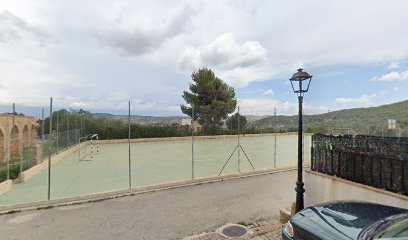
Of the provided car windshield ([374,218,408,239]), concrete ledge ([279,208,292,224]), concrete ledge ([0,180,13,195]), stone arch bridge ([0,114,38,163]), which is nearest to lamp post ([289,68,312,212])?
concrete ledge ([279,208,292,224])

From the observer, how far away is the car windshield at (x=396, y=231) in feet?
8.18

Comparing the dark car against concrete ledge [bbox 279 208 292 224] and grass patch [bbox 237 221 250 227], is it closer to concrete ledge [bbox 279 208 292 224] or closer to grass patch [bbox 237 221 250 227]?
concrete ledge [bbox 279 208 292 224]

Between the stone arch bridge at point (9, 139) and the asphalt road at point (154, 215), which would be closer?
the asphalt road at point (154, 215)

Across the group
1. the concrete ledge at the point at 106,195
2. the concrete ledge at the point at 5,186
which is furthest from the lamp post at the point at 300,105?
the concrete ledge at the point at 5,186

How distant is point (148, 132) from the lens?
1007 inches

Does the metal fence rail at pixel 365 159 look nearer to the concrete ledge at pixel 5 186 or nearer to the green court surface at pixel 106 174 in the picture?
the green court surface at pixel 106 174

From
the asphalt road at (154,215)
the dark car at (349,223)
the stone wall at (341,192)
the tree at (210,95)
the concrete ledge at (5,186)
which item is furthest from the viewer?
the tree at (210,95)

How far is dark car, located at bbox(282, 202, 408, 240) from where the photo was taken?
273 centimetres

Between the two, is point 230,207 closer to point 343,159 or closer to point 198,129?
point 343,159

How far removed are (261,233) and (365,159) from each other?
8.14 ft

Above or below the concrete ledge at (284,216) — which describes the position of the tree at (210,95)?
above

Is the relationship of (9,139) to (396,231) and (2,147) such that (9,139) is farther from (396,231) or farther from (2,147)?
(396,231)

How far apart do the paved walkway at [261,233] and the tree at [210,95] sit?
2319cm

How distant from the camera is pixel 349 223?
3.22 meters
